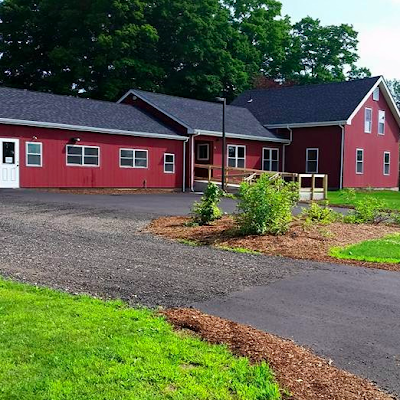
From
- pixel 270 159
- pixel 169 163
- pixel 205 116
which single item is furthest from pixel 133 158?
pixel 270 159

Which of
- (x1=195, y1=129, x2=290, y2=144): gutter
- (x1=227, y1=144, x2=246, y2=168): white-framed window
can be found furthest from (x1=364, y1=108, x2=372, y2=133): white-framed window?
(x1=227, y1=144, x2=246, y2=168): white-framed window

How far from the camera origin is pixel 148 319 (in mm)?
4957

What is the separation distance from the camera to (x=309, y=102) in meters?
33.6

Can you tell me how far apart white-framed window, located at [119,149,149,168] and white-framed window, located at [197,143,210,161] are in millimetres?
4532

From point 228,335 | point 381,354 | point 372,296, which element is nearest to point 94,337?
point 228,335

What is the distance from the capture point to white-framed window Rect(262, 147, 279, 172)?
31578 millimetres

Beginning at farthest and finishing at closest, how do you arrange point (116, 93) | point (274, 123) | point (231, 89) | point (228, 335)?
point (231, 89)
point (116, 93)
point (274, 123)
point (228, 335)

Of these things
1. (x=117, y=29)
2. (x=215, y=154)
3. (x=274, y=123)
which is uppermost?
(x=117, y=29)

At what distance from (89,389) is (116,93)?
129 ft

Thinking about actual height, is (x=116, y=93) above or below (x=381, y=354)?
above

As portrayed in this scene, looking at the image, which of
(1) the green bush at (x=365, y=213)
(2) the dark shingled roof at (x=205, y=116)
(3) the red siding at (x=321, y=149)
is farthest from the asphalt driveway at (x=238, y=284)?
(3) the red siding at (x=321, y=149)

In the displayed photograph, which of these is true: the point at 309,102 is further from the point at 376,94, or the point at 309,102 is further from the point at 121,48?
the point at 121,48

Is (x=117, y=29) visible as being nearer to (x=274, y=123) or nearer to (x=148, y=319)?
(x=274, y=123)

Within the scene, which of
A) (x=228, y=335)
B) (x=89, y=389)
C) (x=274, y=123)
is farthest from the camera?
(x=274, y=123)
